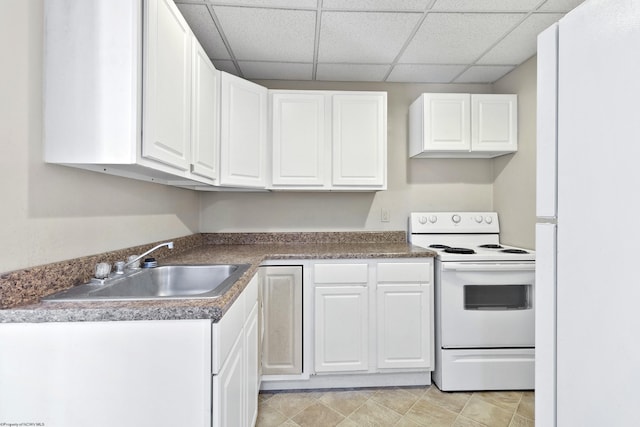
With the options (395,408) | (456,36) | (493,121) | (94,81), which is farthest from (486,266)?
(94,81)

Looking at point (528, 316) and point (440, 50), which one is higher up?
point (440, 50)

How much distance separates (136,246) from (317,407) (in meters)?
1.45

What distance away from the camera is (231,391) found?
1.09 m

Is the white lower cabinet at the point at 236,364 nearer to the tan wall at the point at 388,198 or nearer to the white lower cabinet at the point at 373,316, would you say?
the white lower cabinet at the point at 373,316

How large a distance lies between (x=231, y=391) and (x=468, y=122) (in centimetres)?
248

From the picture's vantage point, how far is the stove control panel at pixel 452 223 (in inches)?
103

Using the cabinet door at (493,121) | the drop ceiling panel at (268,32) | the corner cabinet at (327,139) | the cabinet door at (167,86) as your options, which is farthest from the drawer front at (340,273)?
the drop ceiling panel at (268,32)

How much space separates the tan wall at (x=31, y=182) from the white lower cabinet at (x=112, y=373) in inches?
11.4

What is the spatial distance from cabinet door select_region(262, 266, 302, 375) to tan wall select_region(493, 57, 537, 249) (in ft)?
5.88

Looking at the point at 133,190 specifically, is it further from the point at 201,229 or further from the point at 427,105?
the point at 427,105
